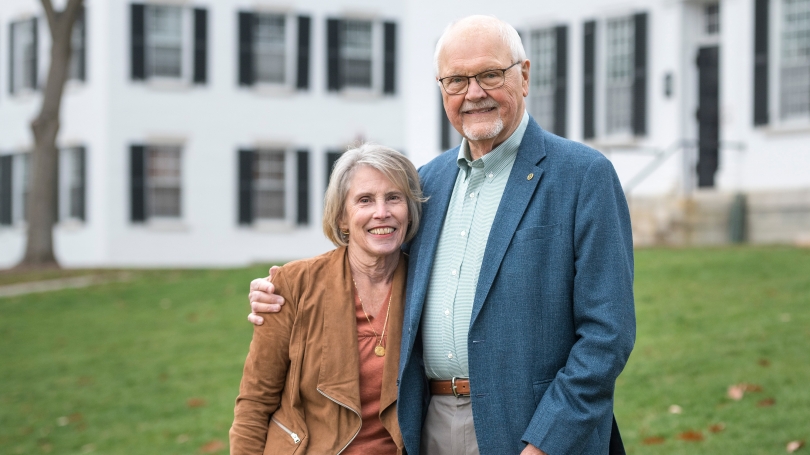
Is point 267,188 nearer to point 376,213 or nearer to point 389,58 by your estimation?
point 389,58

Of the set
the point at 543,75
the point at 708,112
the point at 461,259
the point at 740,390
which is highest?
the point at 543,75

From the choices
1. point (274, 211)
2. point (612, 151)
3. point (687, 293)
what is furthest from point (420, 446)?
point (274, 211)

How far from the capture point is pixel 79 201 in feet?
72.7

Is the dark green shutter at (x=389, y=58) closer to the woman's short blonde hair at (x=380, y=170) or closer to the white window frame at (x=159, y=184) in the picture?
the white window frame at (x=159, y=184)

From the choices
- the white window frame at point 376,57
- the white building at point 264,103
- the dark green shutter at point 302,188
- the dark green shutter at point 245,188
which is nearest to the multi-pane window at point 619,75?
the white building at point 264,103

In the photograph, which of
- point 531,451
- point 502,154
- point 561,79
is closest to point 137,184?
point 561,79

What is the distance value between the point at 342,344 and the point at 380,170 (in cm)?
62

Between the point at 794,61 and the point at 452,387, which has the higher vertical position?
the point at 794,61

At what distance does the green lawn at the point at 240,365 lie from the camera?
6.46 metres

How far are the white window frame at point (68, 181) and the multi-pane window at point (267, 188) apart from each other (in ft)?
12.7

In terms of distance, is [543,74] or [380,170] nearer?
[380,170]

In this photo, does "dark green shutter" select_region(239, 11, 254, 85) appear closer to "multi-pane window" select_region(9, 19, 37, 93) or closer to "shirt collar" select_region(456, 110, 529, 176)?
"multi-pane window" select_region(9, 19, 37, 93)

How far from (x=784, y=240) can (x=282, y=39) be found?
12.9 meters

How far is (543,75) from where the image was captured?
1898 cm
